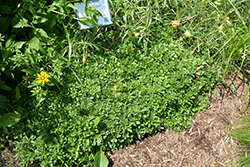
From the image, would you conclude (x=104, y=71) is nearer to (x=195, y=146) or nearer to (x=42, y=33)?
(x=42, y=33)

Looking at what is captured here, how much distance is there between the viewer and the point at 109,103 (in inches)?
91.5

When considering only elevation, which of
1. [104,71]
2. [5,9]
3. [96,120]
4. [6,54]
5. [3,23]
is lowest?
[96,120]

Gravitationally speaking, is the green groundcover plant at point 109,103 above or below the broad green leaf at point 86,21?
below

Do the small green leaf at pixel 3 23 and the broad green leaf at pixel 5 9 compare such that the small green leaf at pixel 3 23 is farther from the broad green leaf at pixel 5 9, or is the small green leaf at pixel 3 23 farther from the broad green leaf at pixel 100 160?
the broad green leaf at pixel 100 160

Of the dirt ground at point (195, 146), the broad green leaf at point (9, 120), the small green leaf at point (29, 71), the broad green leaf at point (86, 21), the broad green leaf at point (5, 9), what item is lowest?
the dirt ground at point (195, 146)

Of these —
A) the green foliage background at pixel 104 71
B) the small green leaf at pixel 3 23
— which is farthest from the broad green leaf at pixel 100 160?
the small green leaf at pixel 3 23

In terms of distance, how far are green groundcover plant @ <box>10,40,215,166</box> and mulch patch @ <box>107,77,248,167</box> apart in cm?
11

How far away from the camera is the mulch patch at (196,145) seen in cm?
232

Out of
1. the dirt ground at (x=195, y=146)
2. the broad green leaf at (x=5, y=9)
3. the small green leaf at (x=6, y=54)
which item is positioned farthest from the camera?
the dirt ground at (x=195, y=146)

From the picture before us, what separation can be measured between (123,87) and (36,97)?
100cm

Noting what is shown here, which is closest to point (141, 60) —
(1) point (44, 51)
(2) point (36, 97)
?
(1) point (44, 51)

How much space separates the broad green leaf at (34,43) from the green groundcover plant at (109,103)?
0.99ft

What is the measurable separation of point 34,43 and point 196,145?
2.24 m

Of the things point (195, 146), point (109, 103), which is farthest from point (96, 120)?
point (195, 146)
